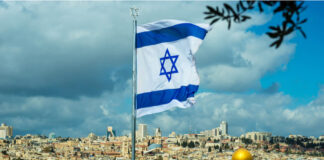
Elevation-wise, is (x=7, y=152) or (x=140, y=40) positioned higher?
(x=7, y=152)

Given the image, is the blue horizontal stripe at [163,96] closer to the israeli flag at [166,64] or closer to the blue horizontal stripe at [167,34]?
the israeli flag at [166,64]

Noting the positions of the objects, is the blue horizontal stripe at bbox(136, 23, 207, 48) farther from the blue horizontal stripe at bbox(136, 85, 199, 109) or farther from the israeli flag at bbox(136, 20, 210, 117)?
the blue horizontal stripe at bbox(136, 85, 199, 109)

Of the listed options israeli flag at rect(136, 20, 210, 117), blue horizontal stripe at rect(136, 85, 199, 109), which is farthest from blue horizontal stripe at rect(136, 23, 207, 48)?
blue horizontal stripe at rect(136, 85, 199, 109)

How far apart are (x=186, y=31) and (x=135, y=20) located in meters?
1.06

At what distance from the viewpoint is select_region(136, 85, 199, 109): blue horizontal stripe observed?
10.8m

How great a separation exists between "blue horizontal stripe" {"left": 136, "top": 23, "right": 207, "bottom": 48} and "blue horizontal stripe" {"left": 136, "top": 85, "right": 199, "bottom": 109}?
1.04 meters

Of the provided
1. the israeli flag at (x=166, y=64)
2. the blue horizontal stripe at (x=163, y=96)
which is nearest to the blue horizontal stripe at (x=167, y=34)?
the israeli flag at (x=166, y=64)

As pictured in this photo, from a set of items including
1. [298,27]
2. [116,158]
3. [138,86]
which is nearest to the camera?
[298,27]

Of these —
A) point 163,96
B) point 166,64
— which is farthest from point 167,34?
point 163,96

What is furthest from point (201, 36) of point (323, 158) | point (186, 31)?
point (323, 158)

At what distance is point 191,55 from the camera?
11055mm

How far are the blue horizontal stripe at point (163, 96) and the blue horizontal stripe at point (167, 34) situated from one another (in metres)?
1.04

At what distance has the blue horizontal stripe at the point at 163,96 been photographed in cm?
1084

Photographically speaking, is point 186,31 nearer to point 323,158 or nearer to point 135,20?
point 135,20
